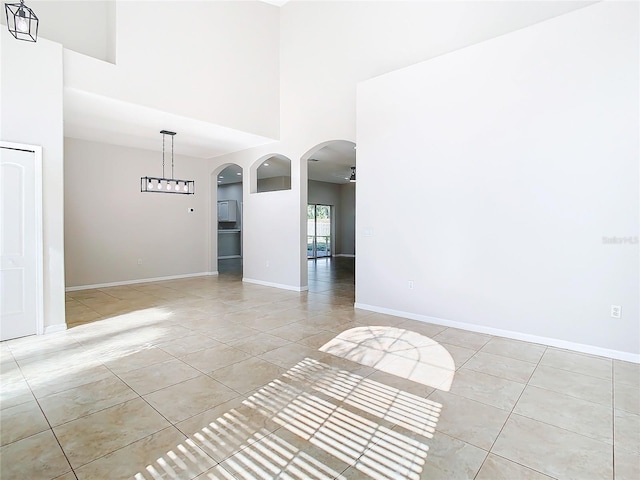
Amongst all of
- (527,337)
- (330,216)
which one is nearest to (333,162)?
(330,216)

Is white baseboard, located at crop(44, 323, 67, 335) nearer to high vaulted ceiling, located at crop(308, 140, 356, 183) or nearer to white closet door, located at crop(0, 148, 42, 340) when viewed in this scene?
white closet door, located at crop(0, 148, 42, 340)

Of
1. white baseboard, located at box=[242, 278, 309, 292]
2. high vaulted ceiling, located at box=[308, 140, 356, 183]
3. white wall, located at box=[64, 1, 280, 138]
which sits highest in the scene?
white wall, located at box=[64, 1, 280, 138]

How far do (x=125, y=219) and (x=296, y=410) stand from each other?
6593 mm

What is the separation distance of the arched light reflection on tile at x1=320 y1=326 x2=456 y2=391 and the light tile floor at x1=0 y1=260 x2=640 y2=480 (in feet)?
0.18

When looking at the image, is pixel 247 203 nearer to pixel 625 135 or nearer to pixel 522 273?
pixel 522 273

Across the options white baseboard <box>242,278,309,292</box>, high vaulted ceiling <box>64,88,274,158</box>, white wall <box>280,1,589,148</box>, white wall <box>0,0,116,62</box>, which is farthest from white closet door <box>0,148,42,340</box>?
white wall <box>280,1,589,148</box>

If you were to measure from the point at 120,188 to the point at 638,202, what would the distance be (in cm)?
835

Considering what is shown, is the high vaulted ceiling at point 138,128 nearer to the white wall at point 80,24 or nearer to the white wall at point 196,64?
the white wall at point 196,64

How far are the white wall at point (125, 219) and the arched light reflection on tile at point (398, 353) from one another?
5.64 meters

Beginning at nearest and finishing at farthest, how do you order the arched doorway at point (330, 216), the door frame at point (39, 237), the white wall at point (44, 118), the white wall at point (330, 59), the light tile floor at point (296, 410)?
1. the light tile floor at point (296, 410)
2. the white wall at point (44, 118)
3. the door frame at point (39, 237)
4. the white wall at point (330, 59)
5. the arched doorway at point (330, 216)

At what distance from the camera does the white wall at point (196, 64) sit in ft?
15.1

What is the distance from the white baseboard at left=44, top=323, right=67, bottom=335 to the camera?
3.97 m

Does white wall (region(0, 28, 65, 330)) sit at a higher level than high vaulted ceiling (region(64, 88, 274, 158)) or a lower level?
lower

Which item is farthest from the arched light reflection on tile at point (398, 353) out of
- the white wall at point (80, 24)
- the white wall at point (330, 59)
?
the white wall at point (80, 24)
